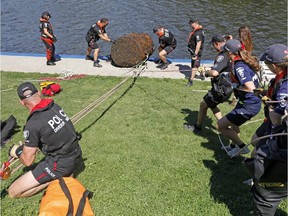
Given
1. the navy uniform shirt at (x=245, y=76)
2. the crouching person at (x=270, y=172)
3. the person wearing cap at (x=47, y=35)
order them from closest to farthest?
the crouching person at (x=270, y=172)
the navy uniform shirt at (x=245, y=76)
the person wearing cap at (x=47, y=35)

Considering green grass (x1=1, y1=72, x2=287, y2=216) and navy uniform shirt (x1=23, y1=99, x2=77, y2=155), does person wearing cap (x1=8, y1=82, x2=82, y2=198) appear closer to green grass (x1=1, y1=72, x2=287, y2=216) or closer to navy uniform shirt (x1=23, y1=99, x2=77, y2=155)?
navy uniform shirt (x1=23, y1=99, x2=77, y2=155)

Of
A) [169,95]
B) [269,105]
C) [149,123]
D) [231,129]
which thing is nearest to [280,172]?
[269,105]

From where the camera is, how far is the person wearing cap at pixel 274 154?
136 inches

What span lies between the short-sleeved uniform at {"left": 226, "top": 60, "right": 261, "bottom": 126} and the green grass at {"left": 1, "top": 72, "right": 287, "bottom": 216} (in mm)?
912

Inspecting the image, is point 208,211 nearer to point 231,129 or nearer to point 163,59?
point 231,129

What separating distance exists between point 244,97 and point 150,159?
2040mm

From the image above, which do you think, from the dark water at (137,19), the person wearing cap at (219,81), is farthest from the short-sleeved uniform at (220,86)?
the dark water at (137,19)

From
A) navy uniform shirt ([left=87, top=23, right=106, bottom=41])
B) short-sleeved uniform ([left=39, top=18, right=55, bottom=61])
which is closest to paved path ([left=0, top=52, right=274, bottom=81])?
short-sleeved uniform ([left=39, top=18, right=55, bottom=61])

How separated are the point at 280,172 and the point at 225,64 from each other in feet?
10.6

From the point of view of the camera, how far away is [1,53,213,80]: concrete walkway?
11523mm

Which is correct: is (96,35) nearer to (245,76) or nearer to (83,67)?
(83,67)

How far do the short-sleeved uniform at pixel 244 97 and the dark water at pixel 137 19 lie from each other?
31.8 feet

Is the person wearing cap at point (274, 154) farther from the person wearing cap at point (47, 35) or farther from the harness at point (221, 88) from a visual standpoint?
the person wearing cap at point (47, 35)

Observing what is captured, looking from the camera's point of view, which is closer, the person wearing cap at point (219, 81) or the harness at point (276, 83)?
the harness at point (276, 83)
